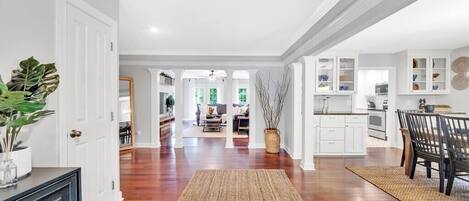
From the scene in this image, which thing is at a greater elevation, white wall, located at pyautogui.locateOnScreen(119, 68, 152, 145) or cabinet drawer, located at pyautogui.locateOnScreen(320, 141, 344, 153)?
white wall, located at pyautogui.locateOnScreen(119, 68, 152, 145)

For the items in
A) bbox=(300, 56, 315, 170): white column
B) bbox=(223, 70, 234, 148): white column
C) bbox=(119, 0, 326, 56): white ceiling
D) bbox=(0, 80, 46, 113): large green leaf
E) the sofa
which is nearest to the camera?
bbox=(0, 80, 46, 113): large green leaf

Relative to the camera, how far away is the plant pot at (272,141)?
580 centimetres

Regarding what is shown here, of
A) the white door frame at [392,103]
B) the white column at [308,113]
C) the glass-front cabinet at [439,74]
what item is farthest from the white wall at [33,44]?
the glass-front cabinet at [439,74]

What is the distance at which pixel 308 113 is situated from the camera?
4.55 meters

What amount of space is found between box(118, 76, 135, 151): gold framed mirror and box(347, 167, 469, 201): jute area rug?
15.4ft

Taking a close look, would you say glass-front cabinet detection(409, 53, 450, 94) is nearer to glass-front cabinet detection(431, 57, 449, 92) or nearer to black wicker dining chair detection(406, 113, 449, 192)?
glass-front cabinet detection(431, 57, 449, 92)

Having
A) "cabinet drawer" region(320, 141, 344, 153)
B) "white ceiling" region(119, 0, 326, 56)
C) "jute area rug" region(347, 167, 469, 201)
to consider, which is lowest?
"jute area rug" region(347, 167, 469, 201)

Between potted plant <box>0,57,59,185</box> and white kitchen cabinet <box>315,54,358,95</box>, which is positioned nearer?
potted plant <box>0,57,59,185</box>

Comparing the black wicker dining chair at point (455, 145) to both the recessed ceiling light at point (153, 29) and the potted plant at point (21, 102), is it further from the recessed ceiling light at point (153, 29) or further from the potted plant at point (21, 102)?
the recessed ceiling light at point (153, 29)

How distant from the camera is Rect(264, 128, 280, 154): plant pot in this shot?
580 cm

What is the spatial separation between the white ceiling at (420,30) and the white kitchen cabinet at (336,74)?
30cm

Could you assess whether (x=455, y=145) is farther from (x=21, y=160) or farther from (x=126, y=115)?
(x=126, y=115)

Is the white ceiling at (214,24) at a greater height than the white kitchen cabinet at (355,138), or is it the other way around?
the white ceiling at (214,24)

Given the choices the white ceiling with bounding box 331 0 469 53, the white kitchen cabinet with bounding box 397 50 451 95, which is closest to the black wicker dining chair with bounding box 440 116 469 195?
the white ceiling with bounding box 331 0 469 53
